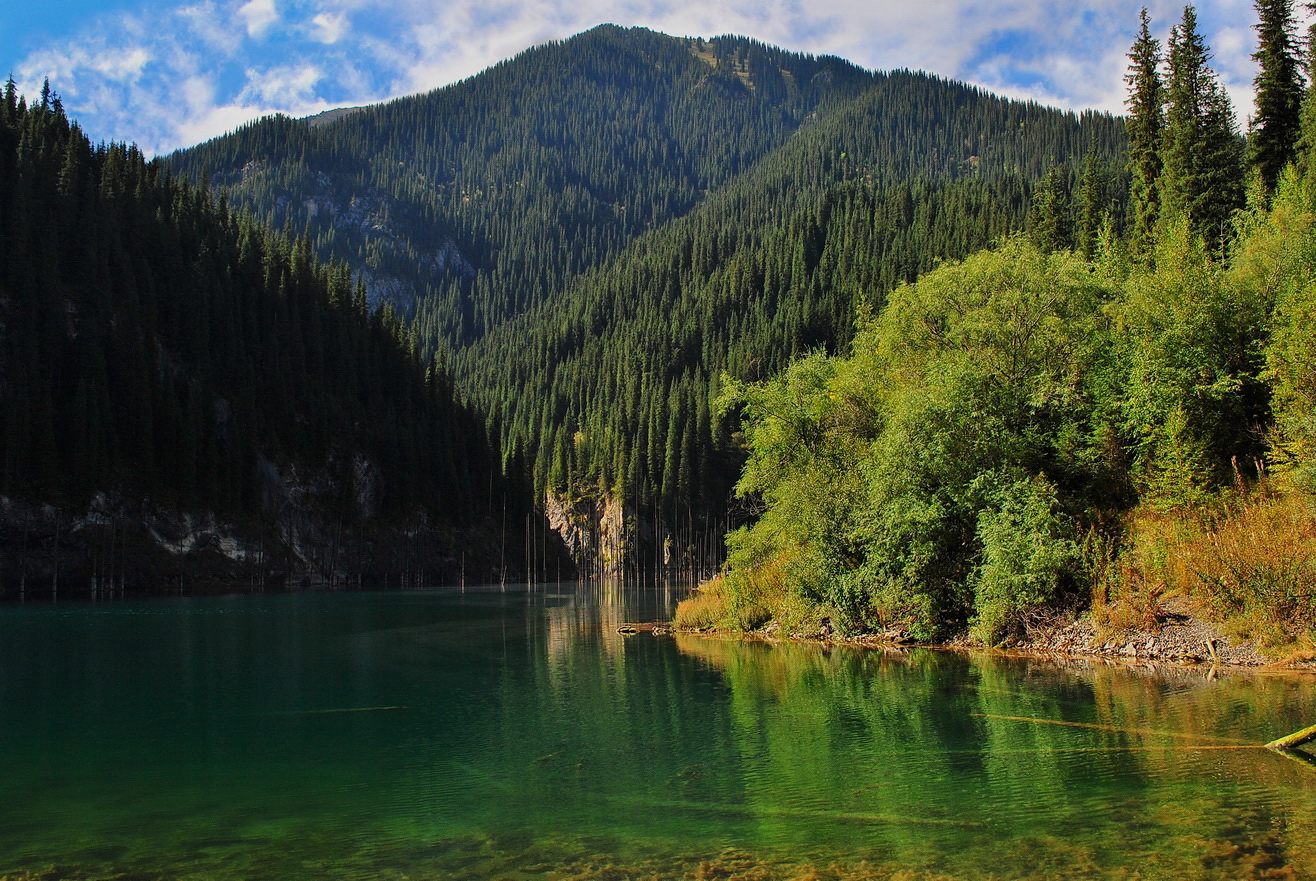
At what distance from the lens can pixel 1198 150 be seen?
54375mm

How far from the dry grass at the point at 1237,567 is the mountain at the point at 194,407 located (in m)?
85.8

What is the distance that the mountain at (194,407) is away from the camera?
88250 millimetres

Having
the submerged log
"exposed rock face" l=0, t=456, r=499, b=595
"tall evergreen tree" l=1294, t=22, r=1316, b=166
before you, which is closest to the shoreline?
the submerged log

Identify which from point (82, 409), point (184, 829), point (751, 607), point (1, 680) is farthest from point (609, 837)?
point (82, 409)

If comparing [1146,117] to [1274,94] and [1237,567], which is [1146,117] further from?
[1237,567]

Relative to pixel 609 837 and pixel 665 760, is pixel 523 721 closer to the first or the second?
pixel 665 760

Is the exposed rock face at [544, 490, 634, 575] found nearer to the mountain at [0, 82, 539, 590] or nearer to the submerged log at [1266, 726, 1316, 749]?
the mountain at [0, 82, 539, 590]

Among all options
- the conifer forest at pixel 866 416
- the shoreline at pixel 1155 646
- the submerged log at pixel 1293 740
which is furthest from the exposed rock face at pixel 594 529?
the submerged log at pixel 1293 740

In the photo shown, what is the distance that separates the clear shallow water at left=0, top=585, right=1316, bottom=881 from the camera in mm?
11008

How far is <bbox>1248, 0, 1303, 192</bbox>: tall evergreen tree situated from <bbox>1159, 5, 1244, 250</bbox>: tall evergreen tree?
5.93 ft

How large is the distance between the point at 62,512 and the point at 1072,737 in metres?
92.5

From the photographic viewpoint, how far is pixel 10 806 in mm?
13773

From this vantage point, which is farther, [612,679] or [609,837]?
[612,679]

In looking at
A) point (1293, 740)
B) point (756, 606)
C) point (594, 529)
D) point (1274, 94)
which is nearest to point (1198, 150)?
point (1274, 94)
